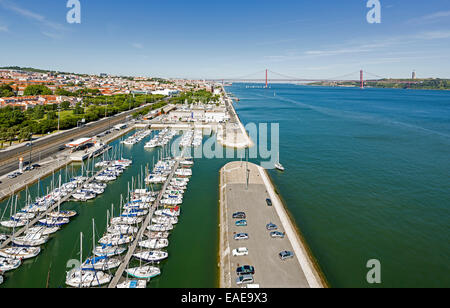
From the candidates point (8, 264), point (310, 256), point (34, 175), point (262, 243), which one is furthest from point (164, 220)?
point (34, 175)

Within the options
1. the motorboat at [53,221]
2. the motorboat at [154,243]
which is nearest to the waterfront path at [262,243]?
the motorboat at [154,243]

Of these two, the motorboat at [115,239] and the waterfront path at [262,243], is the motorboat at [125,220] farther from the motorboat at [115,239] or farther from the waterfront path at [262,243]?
the waterfront path at [262,243]

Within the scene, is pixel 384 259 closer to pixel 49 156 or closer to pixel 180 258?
pixel 180 258

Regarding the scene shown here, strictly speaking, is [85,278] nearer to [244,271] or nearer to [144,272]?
[144,272]
